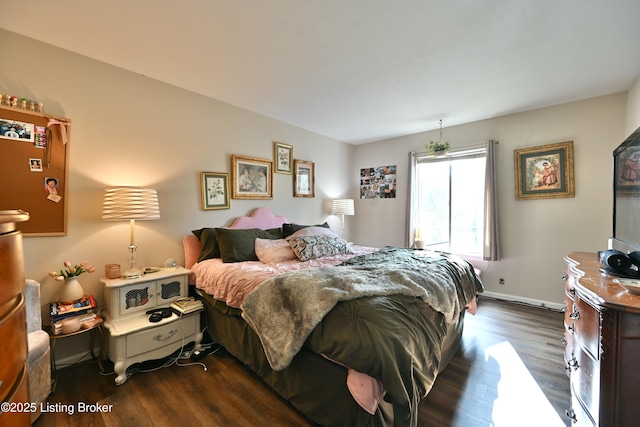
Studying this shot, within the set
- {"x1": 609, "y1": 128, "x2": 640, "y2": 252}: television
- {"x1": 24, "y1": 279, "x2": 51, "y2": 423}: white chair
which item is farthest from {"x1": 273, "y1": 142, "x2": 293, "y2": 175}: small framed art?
{"x1": 609, "y1": 128, "x2": 640, "y2": 252}: television

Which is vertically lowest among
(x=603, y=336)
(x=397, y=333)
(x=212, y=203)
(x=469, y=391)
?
(x=469, y=391)

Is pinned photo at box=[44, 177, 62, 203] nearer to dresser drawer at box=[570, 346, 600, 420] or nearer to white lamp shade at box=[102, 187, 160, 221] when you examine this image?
white lamp shade at box=[102, 187, 160, 221]

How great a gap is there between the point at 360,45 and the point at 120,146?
233cm

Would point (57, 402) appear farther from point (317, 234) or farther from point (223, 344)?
point (317, 234)

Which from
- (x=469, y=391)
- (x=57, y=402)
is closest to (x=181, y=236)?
(x=57, y=402)

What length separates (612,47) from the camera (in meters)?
2.07

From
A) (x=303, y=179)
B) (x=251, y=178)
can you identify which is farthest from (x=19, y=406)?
(x=303, y=179)

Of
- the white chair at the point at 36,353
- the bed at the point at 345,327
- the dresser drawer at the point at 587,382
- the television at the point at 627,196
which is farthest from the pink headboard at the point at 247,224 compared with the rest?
the television at the point at 627,196

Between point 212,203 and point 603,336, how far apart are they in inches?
127

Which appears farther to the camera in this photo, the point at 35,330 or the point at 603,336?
the point at 35,330

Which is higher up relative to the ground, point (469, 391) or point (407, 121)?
point (407, 121)

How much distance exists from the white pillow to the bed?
0.43 ft

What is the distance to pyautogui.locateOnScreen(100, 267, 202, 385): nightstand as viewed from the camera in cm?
192

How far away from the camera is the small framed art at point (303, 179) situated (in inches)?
159
